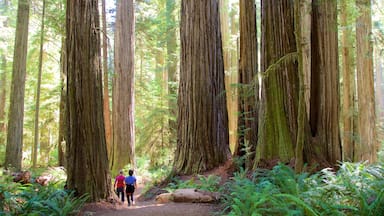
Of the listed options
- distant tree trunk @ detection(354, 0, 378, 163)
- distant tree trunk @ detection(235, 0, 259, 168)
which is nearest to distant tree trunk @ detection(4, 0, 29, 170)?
distant tree trunk @ detection(235, 0, 259, 168)

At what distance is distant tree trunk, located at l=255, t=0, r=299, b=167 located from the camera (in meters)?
7.59

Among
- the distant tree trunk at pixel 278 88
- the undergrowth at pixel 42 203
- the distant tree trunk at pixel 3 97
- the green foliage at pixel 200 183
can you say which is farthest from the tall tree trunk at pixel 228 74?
the distant tree trunk at pixel 3 97

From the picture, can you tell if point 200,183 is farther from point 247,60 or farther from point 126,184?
point 247,60

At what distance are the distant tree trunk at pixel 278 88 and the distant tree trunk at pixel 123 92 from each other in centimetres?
719

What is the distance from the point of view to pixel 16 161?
12.7 metres

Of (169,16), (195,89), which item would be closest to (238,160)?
(195,89)

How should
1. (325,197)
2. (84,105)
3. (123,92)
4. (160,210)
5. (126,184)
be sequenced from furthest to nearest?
1. (123,92)
2. (126,184)
3. (84,105)
4. (160,210)
5. (325,197)

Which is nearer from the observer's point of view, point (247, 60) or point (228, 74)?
point (247, 60)

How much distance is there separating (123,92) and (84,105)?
701cm

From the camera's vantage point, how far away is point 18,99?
1305 cm

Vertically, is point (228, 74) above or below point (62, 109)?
above

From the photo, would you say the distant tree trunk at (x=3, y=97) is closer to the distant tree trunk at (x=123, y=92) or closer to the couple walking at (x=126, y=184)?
the distant tree trunk at (x=123, y=92)

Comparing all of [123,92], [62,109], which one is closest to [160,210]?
[123,92]

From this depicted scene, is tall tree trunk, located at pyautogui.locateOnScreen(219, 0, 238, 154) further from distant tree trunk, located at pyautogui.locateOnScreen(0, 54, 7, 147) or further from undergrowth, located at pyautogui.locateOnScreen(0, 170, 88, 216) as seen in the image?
distant tree trunk, located at pyautogui.locateOnScreen(0, 54, 7, 147)
